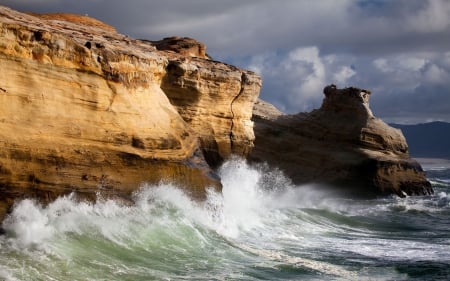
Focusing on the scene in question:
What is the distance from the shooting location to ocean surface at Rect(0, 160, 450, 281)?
11.2 metres

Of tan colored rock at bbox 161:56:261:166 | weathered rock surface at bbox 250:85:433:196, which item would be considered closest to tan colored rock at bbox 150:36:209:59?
tan colored rock at bbox 161:56:261:166

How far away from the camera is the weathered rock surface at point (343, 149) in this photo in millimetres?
32094

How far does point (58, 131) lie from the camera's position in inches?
500

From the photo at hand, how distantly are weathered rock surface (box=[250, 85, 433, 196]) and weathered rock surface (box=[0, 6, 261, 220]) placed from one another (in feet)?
54.6

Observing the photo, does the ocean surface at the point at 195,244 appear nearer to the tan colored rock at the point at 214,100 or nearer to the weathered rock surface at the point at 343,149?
the tan colored rock at the point at 214,100

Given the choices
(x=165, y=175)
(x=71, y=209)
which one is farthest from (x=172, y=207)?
(x=71, y=209)

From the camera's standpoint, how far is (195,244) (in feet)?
46.2

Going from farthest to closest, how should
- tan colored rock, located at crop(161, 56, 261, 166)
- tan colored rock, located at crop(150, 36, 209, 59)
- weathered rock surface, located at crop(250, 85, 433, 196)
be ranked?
weathered rock surface, located at crop(250, 85, 433, 196)
tan colored rock, located at crop(150, 36, 209, 59)
tan colored rock, located at crop(161, 56, 261, 166)

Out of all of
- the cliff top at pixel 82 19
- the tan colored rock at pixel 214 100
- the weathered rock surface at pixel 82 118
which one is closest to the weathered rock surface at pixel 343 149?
the tan colored rock at pixel 214 100

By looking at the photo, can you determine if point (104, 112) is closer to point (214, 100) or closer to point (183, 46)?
point (214, 100)

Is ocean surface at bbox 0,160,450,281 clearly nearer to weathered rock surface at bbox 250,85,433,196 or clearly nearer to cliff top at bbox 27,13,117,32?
cliff top at bbox 27,13,117,32

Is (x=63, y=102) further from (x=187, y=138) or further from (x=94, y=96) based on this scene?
(x=187, y=138)

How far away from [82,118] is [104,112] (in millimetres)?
635

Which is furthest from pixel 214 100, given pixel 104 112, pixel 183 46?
pixel 104 112
